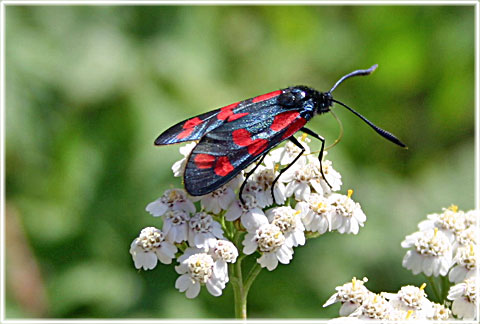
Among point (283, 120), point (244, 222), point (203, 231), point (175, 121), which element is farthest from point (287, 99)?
point (175, 121)

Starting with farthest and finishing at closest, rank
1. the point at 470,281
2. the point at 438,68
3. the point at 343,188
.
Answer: the point at 438,68 < the point at 343,188 < the point at 470,281

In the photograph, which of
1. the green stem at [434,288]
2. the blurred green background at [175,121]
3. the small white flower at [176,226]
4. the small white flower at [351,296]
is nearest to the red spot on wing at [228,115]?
the small white flower at [176,226]

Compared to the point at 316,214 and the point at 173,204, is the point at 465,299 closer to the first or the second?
the point at 316,214

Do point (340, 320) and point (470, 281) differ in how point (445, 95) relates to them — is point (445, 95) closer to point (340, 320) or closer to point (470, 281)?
point (470, 281)

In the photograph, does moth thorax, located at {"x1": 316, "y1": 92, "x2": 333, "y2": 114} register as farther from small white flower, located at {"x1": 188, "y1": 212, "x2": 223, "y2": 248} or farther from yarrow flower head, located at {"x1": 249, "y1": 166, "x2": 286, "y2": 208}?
small white flower, located at {"x1": 188, "y1": 212, "x2": 223, "y2": 248}

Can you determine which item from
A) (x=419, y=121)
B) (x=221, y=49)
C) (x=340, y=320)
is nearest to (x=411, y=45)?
(x=419, y=121)
